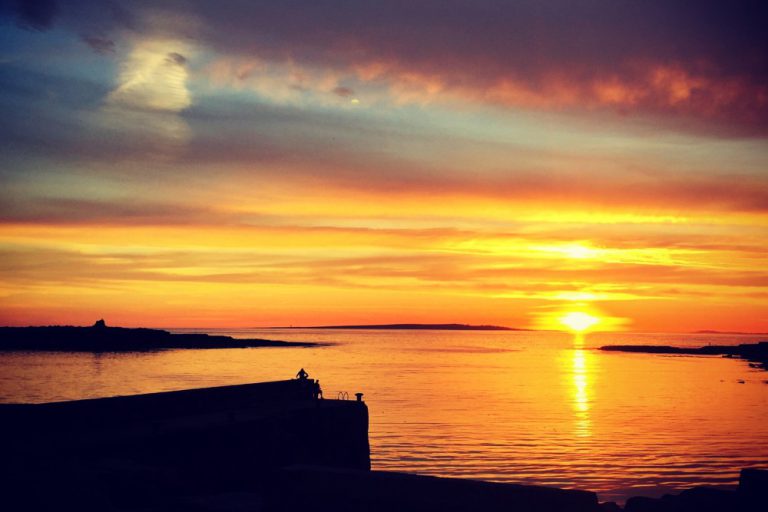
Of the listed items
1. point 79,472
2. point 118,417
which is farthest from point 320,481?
point 118,417

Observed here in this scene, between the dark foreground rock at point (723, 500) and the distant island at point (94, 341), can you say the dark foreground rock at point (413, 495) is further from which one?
the distant island at point (94, 341)

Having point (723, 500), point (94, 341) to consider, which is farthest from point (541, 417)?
point (94, 341)

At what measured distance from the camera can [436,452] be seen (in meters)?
37.2

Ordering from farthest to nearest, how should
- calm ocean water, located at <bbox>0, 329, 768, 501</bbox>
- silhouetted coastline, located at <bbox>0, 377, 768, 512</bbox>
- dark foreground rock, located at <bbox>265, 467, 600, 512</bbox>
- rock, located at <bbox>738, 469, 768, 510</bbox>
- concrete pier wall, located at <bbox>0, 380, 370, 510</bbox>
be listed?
1. calm ocean water, located at <bbox>0, 329, 768, 501</bbox>
2. rock, located at <bbox>738, 469, 768, 510</bbox>
3. concrete pier wall, located at <bbox>0, 380, 370, 510</bbox>
4. silhouetted coastline, located at <bbox>0, 377, 768, 512</bbox>
5. dark foreground rock, located at <bbox>265, 467, 600, 512</bbox>

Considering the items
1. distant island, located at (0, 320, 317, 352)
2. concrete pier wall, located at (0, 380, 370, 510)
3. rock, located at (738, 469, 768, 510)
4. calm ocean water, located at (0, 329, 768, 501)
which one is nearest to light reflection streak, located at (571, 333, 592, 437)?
calm ocean water, located at (0, 329, 768, 501)

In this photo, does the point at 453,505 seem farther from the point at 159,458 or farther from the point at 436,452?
the point at 436,452

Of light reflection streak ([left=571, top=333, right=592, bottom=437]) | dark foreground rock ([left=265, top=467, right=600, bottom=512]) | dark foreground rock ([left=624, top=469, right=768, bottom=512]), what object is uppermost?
dark foreground rock ([left=265, top=467, right=600, bottom=512])

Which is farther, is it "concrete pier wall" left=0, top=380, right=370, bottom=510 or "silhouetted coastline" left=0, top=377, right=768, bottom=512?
"concrete pier wall" left=0, top=380, right=370, bottom=510

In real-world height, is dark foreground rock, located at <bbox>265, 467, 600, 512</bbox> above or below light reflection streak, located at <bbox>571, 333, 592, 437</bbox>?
above

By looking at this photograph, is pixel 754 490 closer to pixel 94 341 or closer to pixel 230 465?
pixel 230 465

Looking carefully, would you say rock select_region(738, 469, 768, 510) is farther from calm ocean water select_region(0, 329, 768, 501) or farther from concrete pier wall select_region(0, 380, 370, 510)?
calm ocean water select_region(0, 329, 768, 501)

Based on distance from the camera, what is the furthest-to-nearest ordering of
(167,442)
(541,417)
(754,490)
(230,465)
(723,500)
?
(541,417), (230,465), (167,442), (723,500), (754,490)

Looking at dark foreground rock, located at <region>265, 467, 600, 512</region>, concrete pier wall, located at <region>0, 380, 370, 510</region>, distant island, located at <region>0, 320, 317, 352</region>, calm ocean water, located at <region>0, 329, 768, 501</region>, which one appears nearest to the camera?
dark foreground rock, located at <region>265, 467, 600, 512</region>

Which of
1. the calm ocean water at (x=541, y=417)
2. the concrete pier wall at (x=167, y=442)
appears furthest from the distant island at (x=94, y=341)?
the concrete pier wall at (x=167, y=442)
